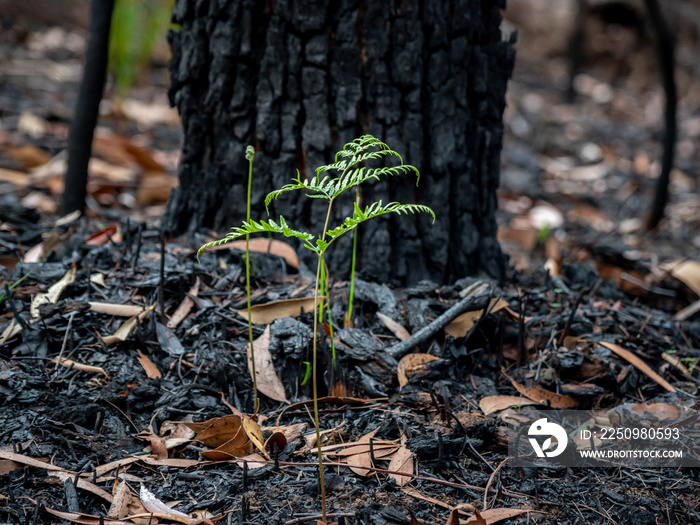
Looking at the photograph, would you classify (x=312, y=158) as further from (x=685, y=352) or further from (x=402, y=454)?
(x=685, y=352)

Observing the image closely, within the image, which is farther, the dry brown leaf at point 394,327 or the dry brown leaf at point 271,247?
the dry brown leaf at point 271,247

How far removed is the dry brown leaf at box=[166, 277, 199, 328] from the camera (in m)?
1.96

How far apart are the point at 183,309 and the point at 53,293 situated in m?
0.44

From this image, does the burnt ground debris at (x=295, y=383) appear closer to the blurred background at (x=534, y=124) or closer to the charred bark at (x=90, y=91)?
the charred bark at (x=90, y=91)

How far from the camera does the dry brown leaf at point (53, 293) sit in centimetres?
193

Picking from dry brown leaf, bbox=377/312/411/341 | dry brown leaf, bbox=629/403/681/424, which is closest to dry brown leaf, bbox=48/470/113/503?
dry brown leaf, bbox=377/312/411/341

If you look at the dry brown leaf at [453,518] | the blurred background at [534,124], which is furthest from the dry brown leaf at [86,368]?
the blurred background at [534,124]

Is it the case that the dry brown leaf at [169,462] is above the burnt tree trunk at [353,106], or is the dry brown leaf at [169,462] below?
below

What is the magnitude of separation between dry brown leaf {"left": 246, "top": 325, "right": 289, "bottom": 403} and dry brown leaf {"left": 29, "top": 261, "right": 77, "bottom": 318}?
697 millimetres

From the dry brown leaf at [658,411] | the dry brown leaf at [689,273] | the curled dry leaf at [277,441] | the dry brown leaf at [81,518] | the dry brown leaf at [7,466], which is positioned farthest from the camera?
the dry brown leaf at [689,273]

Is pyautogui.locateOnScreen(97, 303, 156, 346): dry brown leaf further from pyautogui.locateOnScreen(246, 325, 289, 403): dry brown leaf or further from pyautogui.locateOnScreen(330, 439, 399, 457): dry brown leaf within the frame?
pyautogui.locateOnScreen(330, 439, 399, 457): dry brown leaf

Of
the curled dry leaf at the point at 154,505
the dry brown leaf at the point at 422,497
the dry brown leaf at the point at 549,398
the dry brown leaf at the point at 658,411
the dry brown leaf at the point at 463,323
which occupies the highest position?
the dry brown leaf at the point at 463,323

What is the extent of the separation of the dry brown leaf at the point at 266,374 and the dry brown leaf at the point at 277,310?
135 millimetres

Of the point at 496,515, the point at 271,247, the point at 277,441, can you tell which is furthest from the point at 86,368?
the point at 496,515
